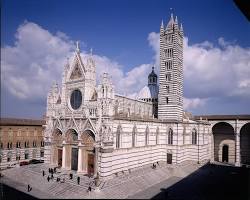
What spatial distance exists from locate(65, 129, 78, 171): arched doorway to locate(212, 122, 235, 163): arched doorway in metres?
26.4

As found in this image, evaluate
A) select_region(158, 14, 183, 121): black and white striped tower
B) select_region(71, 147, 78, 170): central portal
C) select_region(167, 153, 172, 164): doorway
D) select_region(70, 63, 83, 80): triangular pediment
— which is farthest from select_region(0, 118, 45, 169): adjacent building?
select_region(167, 153, 172, 164): doorway

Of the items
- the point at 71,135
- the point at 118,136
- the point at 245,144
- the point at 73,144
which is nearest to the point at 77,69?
the point at 71,135

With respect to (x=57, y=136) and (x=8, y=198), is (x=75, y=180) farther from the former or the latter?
(x=57, y=136)

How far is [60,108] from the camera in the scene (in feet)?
106

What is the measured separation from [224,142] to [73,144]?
27308 millimetres

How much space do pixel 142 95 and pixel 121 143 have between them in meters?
16.3

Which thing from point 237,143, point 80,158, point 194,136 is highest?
point 194,136

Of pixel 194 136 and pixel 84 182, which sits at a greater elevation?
pixel 194 136

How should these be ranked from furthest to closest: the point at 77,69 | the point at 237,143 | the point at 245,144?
the point at 245,144, the point at 237,143, the point at 77,69

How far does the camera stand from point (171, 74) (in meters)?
37.2

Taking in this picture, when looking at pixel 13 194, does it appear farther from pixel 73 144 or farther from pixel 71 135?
pixel 71 135

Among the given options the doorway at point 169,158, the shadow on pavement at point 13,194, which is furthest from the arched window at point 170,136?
the shadow on pavement at point 13,194

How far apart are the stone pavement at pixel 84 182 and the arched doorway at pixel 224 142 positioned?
1426 cm

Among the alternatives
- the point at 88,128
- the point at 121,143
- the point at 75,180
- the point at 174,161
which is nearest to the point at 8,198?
the point at 75,180
